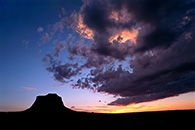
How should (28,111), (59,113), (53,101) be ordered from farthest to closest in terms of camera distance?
(53,101) → (59,113) → (28,111)

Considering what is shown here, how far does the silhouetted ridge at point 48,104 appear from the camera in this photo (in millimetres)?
78125

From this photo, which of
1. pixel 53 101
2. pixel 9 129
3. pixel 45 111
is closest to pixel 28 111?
pixel 45 111

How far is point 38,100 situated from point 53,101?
1029cm

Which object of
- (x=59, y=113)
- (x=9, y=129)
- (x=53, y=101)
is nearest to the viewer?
(x=9, y=129)

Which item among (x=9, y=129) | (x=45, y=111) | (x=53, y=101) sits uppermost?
(x=53, y=101)

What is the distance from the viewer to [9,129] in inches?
1305

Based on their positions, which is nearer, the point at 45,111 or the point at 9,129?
the point at 9,129

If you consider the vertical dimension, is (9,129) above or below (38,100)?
below

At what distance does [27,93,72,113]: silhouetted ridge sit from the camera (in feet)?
256

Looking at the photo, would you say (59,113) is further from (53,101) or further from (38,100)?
(38,100)

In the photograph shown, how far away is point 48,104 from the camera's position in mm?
82562

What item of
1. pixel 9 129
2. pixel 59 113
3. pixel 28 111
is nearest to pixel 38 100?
pixel 28 111

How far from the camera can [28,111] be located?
73.9 metres

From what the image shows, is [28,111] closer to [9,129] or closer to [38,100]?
[38,100]
